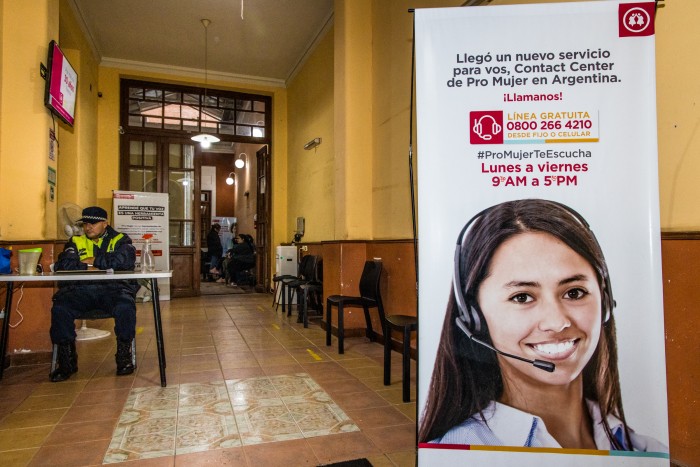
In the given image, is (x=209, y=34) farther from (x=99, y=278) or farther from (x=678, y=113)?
(x=678, y=113)

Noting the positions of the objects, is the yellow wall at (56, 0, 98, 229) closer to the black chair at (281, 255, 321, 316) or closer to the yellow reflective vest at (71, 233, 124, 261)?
the yellow reflective vest at (71, 233, 124, 261)

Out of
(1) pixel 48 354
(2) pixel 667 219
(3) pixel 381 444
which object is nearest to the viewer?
(2) pixel 667 219

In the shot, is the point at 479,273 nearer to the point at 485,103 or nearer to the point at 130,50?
the point at 485,103

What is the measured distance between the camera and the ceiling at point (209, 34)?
18.6 feet

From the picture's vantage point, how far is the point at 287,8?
570 cm

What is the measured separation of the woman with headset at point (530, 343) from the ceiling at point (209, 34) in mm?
5146

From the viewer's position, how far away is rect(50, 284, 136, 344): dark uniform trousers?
121 inches

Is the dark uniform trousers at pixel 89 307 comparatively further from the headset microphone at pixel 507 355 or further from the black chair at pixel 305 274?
the headset microphone at pixel 507 355

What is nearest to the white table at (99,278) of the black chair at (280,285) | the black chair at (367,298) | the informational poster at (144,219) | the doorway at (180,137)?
the black chair at (367,298)

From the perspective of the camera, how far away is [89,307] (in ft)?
10.6

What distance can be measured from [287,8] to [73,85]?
2.80 metres

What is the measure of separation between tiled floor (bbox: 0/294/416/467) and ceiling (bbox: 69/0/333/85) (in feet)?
14.2

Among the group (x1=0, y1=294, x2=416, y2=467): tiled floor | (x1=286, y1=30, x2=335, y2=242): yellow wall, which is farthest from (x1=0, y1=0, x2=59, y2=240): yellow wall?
(x1=286, y1=30, x2=335, y2=242): yellow wall

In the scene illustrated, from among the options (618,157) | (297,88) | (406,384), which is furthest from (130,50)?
(618,157)
